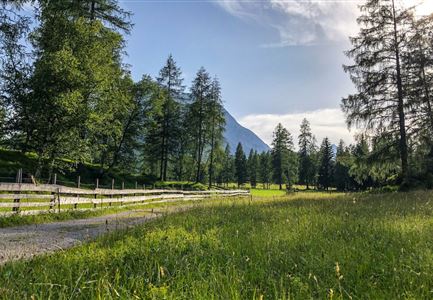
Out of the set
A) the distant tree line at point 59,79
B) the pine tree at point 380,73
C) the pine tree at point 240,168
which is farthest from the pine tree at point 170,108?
the pine tree at point 240,168

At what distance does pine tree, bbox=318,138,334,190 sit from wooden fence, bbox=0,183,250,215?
75140 millimetres

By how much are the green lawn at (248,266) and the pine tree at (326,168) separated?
93587 mm

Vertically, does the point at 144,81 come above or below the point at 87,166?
above

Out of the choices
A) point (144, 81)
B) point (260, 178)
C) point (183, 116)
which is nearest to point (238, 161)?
point (260, 178)

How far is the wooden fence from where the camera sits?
11.5 m

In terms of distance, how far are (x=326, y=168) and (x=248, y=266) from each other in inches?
3851

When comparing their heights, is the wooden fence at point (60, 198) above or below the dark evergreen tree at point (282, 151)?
below

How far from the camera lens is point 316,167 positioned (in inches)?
4104

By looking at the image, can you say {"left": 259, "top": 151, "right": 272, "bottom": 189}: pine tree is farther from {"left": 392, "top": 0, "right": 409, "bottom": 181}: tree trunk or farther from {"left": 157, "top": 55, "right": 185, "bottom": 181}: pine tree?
{"left": 392, "top": 0, "right": 409, "bottom": 181}: tree trunk

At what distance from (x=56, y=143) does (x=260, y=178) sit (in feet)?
348

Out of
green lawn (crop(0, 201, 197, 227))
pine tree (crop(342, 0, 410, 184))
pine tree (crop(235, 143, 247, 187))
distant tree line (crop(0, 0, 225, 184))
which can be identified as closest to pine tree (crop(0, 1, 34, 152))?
distant tree line (crop(0, 0, 225, 184))

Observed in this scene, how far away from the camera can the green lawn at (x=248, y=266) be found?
303cm

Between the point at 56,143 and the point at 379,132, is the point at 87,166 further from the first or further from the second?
the point at 379,132

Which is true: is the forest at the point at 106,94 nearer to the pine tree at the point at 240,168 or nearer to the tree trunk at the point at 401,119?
the tree trunk at the point at 401,119
